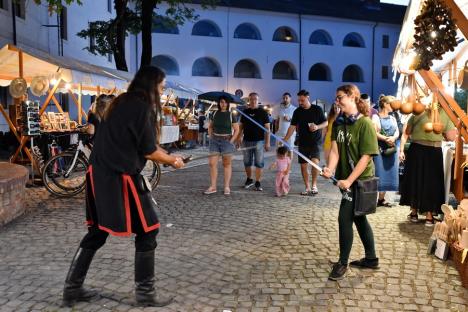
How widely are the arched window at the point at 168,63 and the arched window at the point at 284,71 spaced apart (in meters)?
8.53

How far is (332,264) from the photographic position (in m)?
4.91

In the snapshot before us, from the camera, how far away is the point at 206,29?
3962 centimetres

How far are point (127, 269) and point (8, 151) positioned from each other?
13034mm

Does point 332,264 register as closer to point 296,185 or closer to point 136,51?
point 296,185

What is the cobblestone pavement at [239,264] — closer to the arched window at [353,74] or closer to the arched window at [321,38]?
the arched window at [321,38]

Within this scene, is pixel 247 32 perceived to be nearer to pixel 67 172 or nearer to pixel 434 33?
pixel 67 172

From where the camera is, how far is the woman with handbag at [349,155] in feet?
14.5

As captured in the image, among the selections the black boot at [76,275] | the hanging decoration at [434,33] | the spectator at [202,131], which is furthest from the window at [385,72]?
the black boot at [76,275]

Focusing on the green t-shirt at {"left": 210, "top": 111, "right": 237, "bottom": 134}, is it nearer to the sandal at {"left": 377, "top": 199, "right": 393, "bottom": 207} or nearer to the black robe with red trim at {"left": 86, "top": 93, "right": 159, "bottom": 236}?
the sandal at {"left": 377, "top": 199, "right": 393, "bottom": 207}

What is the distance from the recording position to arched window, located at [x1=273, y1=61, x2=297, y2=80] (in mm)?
41812

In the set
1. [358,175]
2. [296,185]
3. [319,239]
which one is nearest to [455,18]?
[358,175]

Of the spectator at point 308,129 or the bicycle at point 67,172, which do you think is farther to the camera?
the spectator at point 308,129

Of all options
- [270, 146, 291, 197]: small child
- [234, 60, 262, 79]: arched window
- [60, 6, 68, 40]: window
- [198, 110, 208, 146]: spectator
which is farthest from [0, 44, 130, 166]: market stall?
[234, 60, 262, 79]: arched window

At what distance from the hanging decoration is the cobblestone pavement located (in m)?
2.09
